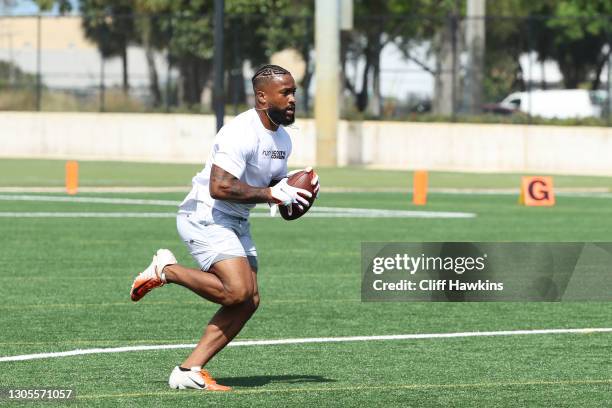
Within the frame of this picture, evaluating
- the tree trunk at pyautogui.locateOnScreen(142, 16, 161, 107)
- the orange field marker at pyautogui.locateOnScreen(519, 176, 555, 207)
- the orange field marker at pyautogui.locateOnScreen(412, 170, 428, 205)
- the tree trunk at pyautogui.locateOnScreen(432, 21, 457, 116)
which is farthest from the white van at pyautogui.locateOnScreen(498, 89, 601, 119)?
the orange field marker at pyautogui.locateOnScreen(519, 176, 555, 207)

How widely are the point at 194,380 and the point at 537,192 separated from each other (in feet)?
59.5

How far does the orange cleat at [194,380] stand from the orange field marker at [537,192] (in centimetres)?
1792

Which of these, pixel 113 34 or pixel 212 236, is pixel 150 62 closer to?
pixel 113 34

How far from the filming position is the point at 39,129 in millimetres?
48750

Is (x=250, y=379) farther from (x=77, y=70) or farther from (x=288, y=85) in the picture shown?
(x=77, y=70)

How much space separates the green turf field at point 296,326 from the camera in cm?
971

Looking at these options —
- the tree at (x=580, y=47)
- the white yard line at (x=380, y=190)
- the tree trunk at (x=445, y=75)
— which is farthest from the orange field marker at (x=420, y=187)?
the tree trunk at (x=445, y=75)

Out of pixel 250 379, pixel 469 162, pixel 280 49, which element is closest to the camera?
pixel 250 379

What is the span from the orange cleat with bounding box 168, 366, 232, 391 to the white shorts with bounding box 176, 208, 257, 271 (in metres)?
0.61

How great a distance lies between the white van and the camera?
139ft

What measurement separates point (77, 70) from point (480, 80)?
13247mm

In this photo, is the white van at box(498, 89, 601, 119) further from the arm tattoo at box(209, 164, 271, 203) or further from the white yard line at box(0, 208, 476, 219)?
the arm tattoo at box(209, 164, 271, 203)

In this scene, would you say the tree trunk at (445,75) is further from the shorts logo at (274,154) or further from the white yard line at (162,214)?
the shorts logo at (274,154)

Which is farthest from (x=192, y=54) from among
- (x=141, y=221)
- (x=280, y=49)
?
(x=141, y=221)
